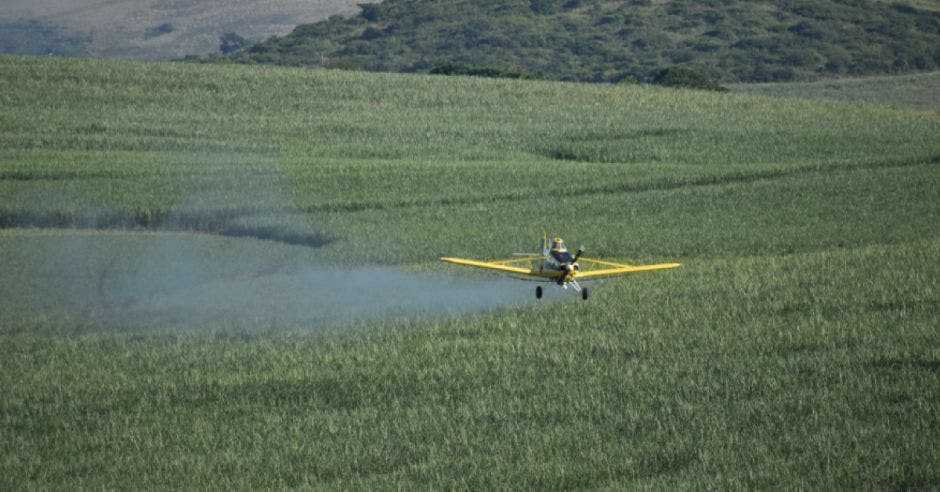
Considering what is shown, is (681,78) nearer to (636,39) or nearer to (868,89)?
(868,89)

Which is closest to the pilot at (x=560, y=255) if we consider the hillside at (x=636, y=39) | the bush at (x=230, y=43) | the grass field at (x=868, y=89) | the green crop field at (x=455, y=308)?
the green crop field at (x=455, y=308)

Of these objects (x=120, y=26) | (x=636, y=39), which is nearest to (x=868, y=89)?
(x=636, y=39)

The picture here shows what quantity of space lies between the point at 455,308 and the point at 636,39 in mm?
134700

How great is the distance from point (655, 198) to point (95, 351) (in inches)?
1011

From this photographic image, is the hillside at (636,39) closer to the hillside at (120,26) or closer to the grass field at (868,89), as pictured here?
the grass field at (868,89)

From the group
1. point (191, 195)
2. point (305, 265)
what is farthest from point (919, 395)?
point (191, 195)

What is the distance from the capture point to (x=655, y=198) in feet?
162

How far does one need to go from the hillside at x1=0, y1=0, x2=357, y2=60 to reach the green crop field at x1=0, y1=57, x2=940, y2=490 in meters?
46.5

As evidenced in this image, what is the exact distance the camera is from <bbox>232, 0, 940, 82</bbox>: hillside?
15175cm

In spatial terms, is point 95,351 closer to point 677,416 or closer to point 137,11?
point 677,416

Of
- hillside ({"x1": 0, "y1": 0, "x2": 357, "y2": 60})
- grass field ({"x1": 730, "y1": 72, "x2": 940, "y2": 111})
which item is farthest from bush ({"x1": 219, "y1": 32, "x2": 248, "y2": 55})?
grass field ({"x1": 730, "y1": 72, "x2": 940, "y2": 111})

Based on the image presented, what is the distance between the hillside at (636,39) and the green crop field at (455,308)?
273 ft

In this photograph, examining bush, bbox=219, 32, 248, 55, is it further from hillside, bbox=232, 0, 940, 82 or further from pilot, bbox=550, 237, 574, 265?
pilot, bbox=550, 237, 574, 265

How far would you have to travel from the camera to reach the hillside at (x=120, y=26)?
113750 mm
